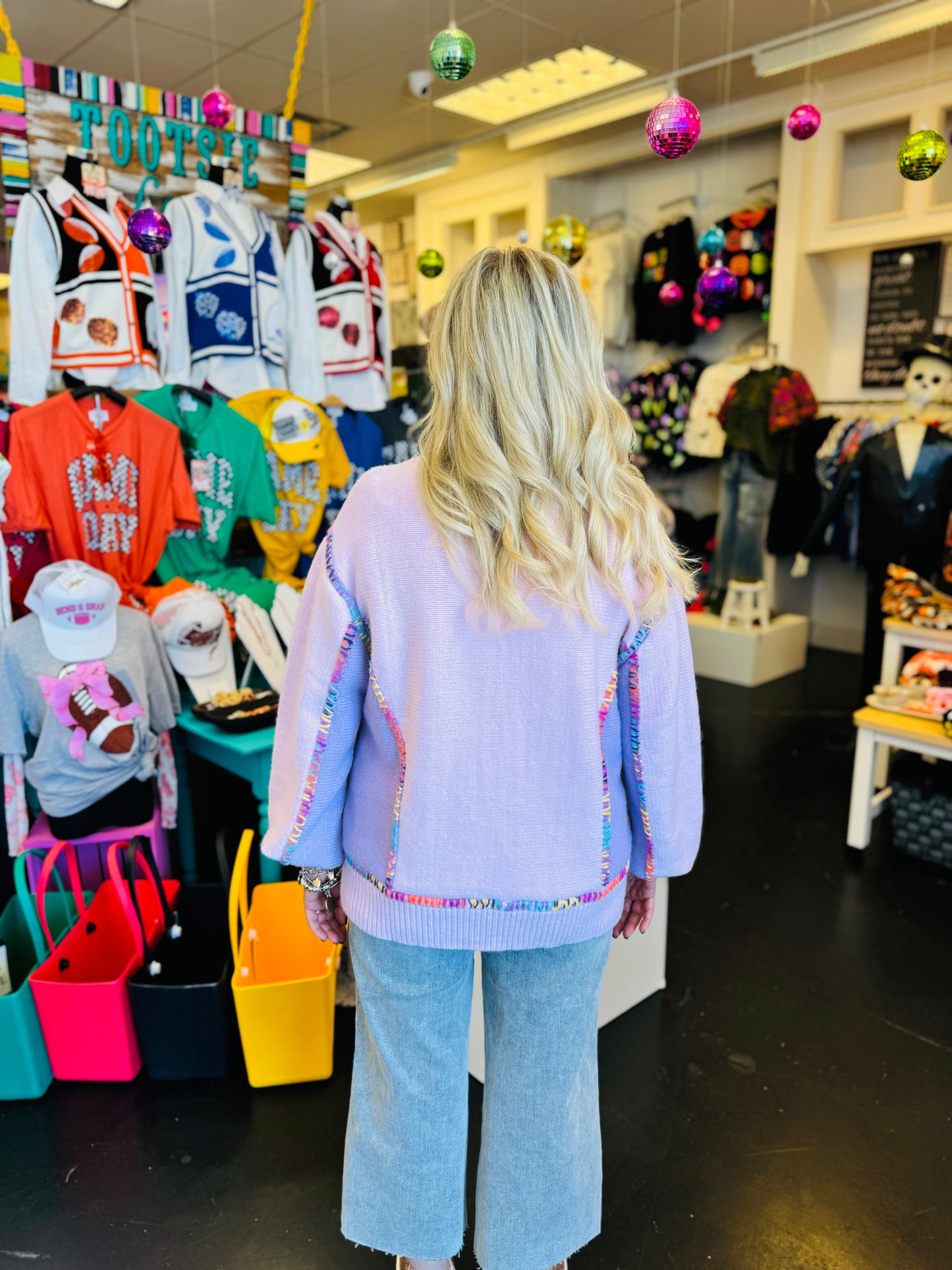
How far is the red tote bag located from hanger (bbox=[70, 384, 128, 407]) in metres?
1.30

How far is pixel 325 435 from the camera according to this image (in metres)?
3.28

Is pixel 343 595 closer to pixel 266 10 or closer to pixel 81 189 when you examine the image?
pixel 81 189

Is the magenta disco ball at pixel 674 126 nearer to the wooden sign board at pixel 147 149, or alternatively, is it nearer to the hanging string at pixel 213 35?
the wooden sign board at pixel 147 149

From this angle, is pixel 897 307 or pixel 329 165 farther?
pixel 329 165

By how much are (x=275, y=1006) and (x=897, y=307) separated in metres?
5.10

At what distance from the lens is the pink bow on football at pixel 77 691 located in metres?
2.12

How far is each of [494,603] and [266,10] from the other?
4282mm

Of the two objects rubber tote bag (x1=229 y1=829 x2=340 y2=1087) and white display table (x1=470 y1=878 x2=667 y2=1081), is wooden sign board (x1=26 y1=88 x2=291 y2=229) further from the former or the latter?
white display table (x1=470 y1=878 x2=667 y2=1081)

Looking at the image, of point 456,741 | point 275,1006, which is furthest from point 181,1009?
point 456,741

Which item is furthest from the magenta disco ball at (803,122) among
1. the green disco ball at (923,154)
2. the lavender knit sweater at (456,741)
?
the lavender knit sweater at (456,741)

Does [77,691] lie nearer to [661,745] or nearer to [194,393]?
[194,393]

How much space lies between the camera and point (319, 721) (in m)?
1.13

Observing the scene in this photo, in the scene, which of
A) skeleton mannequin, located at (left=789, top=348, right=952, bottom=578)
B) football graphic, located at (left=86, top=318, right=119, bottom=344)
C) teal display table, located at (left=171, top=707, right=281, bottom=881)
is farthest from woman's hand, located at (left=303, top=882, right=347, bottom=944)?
skeleton mannequin, located at (left=789, top=348, right=952, bottom=578)

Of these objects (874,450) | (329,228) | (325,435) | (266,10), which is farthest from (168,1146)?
(266,10)
